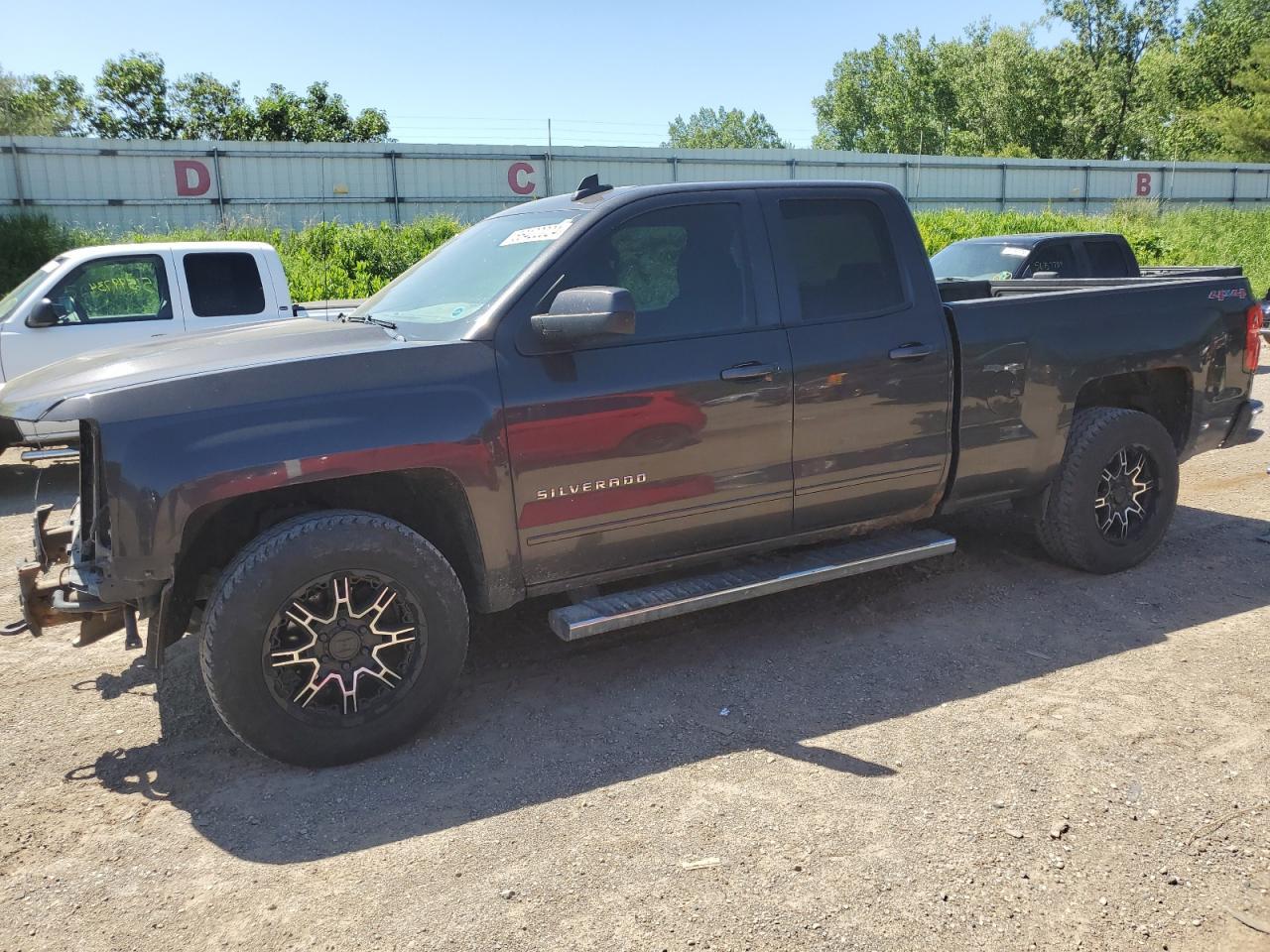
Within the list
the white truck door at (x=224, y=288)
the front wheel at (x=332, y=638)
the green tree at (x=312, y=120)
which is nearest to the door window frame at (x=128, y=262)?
the white truck door at (x=224, y=288)

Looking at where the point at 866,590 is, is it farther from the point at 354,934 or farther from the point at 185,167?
the point at 185,167

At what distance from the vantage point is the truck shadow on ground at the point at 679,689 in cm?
348

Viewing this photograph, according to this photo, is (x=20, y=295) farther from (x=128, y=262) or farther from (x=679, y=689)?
(x=679, y=689)

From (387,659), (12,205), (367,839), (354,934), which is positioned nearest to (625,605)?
(387,659)

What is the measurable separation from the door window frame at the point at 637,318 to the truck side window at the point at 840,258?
17cm

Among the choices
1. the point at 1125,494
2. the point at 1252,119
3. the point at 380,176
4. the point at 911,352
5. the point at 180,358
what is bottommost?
the point at 1125,494

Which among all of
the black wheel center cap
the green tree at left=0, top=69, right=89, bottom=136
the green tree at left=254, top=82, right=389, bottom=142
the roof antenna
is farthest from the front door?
the green tree at left=254, top=82, right=389, bottom=142

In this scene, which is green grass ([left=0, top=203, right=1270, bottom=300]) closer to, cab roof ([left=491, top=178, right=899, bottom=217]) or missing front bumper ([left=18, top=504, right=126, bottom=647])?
cab roof ([left=491, top=178, right=899, bottom=217])

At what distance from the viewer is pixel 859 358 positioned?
178 inches

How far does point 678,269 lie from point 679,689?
178 centimetres

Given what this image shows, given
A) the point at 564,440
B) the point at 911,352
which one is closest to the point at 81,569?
the point at 564,440

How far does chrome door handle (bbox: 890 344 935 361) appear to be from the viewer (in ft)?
15.1

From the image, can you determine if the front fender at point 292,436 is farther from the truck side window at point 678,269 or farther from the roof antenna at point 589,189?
the roof antenna at point 589,189

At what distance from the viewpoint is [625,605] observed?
4.07 meters
